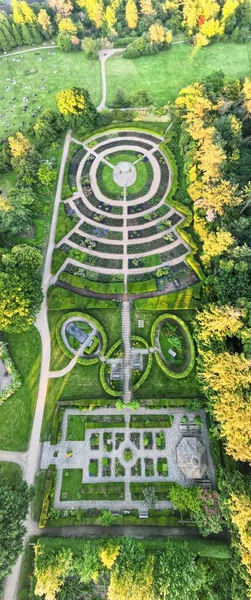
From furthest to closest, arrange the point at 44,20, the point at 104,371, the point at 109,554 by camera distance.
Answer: the point at 44,20 < the point at 104,371 < the point at 109,554

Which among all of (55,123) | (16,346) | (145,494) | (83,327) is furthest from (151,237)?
(145,494)

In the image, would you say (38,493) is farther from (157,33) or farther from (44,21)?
(44,21)

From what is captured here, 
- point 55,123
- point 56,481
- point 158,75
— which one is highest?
point 158,75

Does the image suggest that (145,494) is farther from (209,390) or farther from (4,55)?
(4,55)

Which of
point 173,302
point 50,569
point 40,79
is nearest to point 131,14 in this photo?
point 40,79

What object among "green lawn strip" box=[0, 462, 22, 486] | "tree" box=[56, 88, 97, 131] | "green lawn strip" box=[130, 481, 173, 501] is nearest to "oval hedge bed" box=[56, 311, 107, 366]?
"green lawn strip" box=[0, 462, 22, 486]

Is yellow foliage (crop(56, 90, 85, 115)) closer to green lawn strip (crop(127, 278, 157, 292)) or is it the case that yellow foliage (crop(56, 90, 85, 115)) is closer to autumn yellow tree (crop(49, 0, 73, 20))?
green lawn strip (crop(127, 278, 157, 292))
